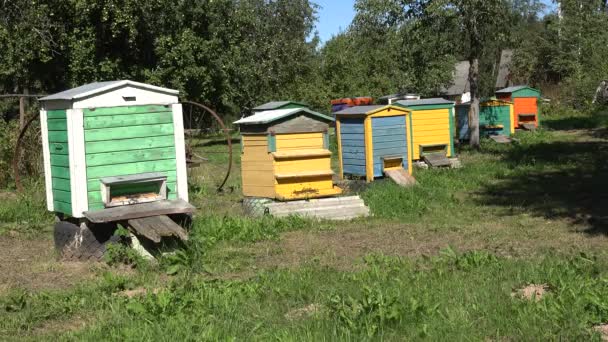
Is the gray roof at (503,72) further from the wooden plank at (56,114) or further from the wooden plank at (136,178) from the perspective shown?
the wooden plank at (56,114)

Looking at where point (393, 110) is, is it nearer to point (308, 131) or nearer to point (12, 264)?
point (308, 131)

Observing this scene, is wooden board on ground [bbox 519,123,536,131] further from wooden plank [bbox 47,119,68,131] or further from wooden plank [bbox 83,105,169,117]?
wooden plank [bbox 47,119,68,131]

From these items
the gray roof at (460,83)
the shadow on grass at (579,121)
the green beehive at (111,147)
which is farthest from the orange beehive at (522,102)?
the gray roof at (460,83)

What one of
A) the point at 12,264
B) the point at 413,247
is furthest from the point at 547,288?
the point at 12,264

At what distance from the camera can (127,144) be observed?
28.1 ft

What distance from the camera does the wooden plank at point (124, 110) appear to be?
8320 millimetres

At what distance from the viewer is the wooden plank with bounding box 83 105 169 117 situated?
8320 mm

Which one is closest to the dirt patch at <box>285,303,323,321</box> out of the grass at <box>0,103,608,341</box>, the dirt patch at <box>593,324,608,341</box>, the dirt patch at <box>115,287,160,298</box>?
the grass at <box>0,103,608,341</box>

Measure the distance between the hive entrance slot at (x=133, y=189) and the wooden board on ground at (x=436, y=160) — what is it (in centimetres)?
893

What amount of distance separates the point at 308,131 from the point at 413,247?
146 inches

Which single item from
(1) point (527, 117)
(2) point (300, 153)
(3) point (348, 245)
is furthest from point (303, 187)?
(1) point (527, 117)

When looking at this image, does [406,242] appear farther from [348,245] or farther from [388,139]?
[388,139]

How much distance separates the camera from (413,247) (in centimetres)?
833

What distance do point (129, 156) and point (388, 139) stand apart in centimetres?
669
